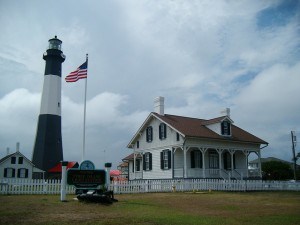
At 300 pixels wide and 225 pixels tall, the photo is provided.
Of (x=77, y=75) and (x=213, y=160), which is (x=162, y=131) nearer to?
(x=213, y=160)

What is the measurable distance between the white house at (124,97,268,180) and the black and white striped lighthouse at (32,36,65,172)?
12.2 m

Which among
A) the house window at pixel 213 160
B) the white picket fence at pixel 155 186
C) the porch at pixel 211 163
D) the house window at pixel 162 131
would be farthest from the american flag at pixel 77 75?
the house window at pixel 213 160

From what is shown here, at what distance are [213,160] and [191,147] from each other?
383cm

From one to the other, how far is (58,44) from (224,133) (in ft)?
82.1

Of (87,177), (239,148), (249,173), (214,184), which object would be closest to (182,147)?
(214,184)

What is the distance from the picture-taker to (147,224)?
8.81 m

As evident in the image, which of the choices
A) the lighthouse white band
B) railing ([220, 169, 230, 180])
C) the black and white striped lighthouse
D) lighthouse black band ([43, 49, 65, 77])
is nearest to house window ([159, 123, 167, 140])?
railing ([220, 169, 230, 180])

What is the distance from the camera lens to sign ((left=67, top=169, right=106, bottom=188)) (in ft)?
54.2

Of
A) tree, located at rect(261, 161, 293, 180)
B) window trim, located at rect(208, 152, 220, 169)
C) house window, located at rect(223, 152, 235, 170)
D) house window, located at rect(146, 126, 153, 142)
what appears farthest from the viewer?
tree, located at rect(261, 161, 293, 180)

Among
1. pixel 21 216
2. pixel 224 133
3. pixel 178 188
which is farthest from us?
pixel 224 133

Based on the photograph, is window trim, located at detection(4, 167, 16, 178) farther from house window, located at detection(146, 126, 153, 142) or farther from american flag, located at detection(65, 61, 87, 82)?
american flag, located at detection(65, 61, 87, 82)

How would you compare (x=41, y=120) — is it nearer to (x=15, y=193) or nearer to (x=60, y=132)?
(x=60, y=132)

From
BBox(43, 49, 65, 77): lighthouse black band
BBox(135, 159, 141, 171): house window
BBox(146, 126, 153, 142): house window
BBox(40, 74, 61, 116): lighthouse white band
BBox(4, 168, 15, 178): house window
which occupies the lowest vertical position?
BBox(4, 168, 15, 178): house window

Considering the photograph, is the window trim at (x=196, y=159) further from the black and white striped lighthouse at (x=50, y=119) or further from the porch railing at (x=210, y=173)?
the black and white striped lighthouse at (x=50, y=119)
